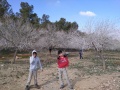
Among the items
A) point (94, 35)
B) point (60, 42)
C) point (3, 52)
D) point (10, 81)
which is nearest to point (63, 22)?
point (60, 42)

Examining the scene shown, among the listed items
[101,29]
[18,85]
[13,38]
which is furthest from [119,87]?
[13,38]

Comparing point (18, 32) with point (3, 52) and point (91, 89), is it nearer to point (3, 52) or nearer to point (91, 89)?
point (91, 89)

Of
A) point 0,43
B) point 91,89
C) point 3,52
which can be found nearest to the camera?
point 91,89

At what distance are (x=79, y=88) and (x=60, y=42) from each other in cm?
4476

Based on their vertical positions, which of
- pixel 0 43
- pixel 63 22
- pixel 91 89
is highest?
pixel 63 22

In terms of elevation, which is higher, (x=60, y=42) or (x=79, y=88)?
(x=60, y=42)

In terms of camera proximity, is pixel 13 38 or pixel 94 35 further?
pixel 13 38

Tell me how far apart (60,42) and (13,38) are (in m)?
30.8

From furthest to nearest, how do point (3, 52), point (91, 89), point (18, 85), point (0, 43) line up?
point (3, 52), point (0, 43), point (18, 85), point (91, 89)

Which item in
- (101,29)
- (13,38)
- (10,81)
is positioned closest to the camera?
(10,81)

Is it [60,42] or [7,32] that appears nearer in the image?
[7,32]

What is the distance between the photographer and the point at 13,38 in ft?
87.4

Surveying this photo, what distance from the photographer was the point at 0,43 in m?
31.5

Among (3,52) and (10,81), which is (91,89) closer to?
(10,81)
